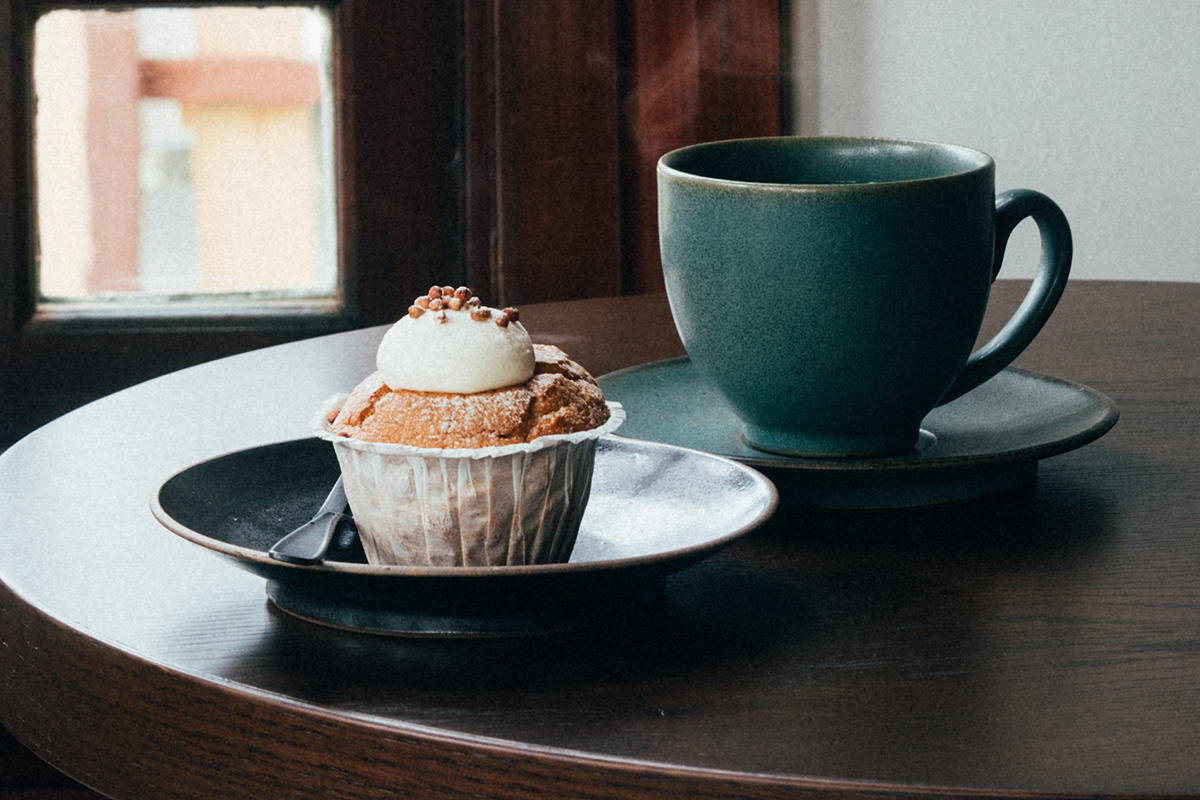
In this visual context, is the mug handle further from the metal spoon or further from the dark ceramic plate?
the metal spoon

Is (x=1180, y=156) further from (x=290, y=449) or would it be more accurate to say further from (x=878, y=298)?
(x=290, y=449)

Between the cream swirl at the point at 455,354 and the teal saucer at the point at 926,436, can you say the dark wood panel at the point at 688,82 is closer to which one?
the teal saucer at the point at 926,436

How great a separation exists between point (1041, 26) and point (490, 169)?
2.29ft

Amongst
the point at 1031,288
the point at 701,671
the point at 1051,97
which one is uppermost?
the point at 1051,97

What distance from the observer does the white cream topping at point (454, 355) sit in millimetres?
559

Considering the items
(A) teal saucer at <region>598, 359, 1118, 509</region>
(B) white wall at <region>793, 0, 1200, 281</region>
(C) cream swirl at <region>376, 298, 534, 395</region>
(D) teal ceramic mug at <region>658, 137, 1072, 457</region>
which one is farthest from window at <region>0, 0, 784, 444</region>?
(C) cream swirl at <region>376, 298, 534, 395</region>

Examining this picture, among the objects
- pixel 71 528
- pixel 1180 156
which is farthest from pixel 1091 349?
pixel 1180 156

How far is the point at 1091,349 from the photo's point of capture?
0.94 m

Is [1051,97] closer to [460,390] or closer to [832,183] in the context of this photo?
[832,183]

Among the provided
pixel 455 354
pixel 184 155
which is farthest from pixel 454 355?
pixel 184 155

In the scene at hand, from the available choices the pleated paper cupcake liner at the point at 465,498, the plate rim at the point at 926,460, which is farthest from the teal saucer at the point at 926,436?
the pleated paper cupcake liner at the point at 465,498

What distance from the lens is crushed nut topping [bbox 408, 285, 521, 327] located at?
0.57 m

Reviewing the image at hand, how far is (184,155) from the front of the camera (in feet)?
6.19

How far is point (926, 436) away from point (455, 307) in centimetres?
24
